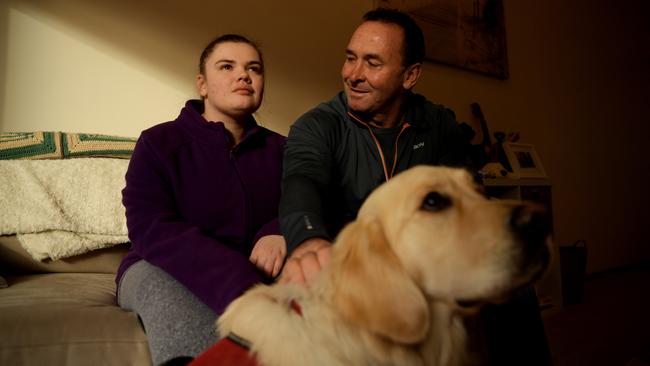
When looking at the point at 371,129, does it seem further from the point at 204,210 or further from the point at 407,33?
the point at 204,210

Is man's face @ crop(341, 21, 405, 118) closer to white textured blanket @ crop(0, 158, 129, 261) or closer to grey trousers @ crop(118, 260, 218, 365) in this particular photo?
grey trousers @ crop(118, 260, 218, 365)

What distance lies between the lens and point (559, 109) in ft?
13.3

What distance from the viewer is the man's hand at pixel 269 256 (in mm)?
1169

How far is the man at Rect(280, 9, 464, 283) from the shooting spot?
138 cm

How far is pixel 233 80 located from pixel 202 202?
0.46 m

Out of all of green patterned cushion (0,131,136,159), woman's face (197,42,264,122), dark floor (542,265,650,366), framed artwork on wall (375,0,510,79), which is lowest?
dark floor (542,265,650,366)

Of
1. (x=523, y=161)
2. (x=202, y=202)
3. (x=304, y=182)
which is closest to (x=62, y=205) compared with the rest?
(x=202, y=202)

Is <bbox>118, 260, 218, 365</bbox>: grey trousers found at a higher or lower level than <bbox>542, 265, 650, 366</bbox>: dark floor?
higher

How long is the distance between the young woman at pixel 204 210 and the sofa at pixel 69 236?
10 centimetres

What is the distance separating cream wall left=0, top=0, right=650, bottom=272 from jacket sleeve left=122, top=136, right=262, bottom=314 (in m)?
0.81

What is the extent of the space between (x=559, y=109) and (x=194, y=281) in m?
4.29

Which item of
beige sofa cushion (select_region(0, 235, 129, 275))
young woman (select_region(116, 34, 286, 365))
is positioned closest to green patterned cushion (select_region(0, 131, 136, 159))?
beige sofa cushion (select_region(0, 235, 129, 275))

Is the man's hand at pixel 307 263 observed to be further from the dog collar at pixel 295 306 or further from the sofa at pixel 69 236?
the sofa at pixel 69 236

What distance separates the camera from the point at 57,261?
154cm
